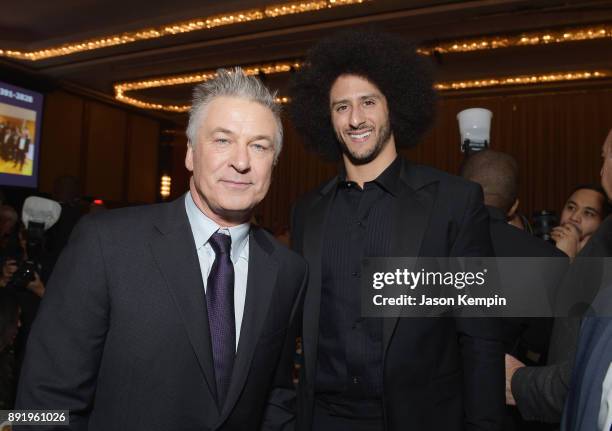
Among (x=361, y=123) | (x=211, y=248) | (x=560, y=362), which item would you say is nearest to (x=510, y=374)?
(x=560, y=362)

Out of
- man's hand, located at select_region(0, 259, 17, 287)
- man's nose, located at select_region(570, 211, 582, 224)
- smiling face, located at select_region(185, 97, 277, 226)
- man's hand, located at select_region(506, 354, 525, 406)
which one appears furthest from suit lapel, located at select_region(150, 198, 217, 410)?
man's nose, located at select_region(570, 211, 582, 224)

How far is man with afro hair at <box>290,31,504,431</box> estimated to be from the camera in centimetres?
161

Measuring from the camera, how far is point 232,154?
1332 mm

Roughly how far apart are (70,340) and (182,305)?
0.87 feet

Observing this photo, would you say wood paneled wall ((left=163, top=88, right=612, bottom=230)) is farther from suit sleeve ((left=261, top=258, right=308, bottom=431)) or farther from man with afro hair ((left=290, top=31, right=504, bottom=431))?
suit sleeve ((left=261, top=258, right=308, bottom=431))

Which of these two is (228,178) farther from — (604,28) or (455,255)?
(604,28)

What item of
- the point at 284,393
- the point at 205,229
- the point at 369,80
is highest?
the point at 369,80

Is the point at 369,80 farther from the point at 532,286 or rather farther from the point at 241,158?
the point at 532,286

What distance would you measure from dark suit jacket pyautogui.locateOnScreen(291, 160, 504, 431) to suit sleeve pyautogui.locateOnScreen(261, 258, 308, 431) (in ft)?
0.53

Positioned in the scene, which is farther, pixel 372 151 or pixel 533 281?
pixel 533 281

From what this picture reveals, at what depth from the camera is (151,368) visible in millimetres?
1214

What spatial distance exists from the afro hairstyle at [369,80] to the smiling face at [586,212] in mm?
1029

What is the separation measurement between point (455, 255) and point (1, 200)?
279cm

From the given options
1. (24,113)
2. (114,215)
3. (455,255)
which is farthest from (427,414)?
(24,113)
